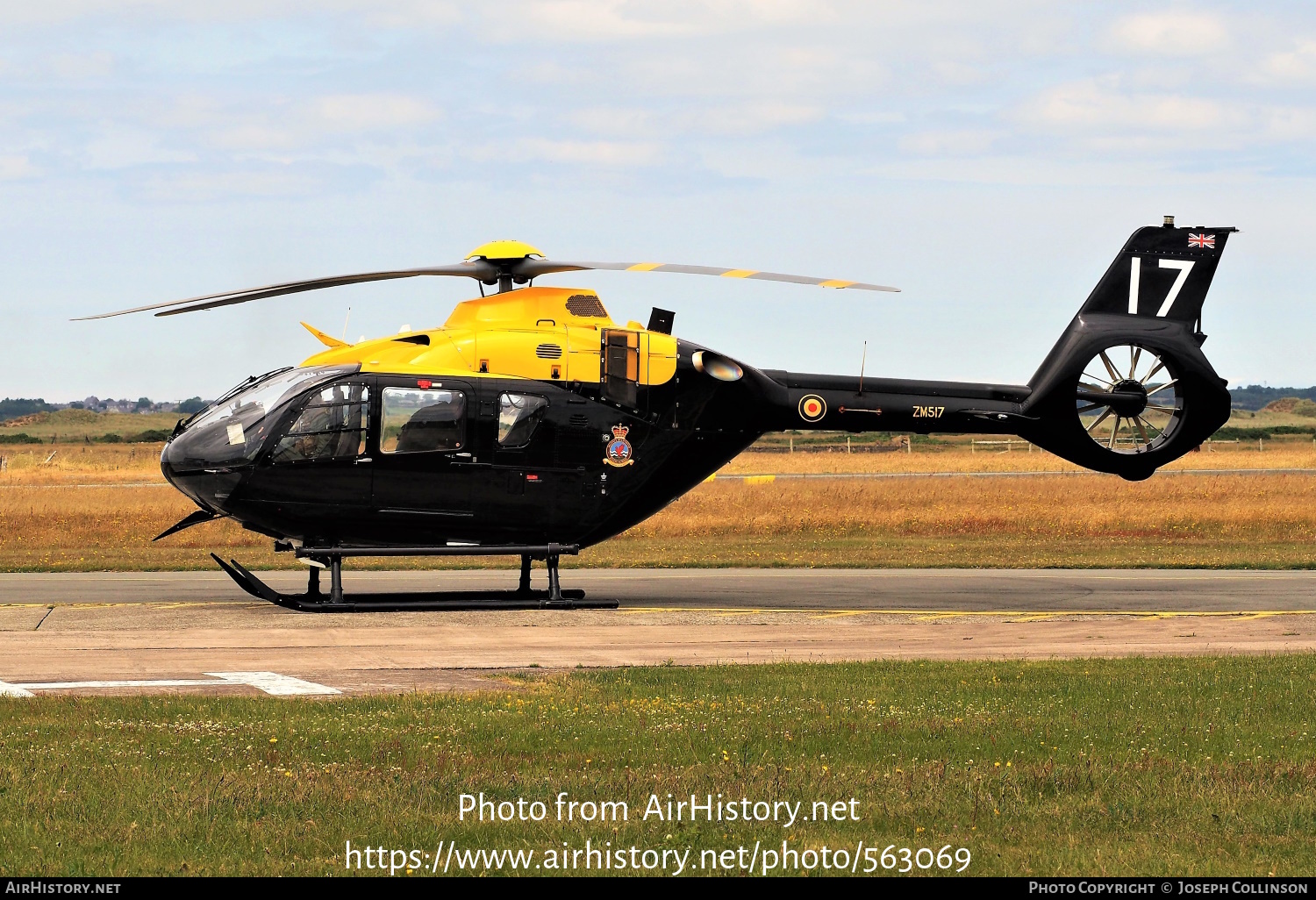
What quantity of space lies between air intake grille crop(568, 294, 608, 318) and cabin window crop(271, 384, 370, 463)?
9.67ft

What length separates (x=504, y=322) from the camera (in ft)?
62.2

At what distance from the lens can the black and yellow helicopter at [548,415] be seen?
59.7ft

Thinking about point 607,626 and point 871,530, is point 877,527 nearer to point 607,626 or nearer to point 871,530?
point 871,530

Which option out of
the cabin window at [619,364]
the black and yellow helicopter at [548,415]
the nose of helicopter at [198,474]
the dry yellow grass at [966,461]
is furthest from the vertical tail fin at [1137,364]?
the dry yellow grass at [966,461]

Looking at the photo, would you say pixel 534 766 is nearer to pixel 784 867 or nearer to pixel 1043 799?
pixel 784 867

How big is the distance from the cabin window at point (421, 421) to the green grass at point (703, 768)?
6055 millimetres

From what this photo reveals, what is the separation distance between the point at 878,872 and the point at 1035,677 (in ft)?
21.9

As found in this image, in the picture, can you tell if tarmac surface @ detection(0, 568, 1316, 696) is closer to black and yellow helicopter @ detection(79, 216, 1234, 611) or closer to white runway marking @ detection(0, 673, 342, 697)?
white runway marking @ detection(0, 673, 342, 697)

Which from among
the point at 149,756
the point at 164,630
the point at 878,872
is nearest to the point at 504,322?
the point at 164,630

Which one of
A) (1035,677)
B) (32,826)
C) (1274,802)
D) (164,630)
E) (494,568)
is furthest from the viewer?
(494,568)

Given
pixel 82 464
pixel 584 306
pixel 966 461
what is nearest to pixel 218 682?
pixel 584 306

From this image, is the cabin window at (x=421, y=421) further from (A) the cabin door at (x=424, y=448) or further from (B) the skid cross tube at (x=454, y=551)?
(B) the skid cross tube at (x=454, y=551)

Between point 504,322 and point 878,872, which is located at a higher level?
point 504,322

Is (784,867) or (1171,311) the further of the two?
(1171,311)
